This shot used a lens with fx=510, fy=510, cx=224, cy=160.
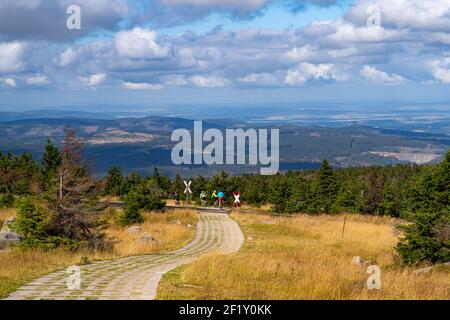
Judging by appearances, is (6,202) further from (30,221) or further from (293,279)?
(293,279)

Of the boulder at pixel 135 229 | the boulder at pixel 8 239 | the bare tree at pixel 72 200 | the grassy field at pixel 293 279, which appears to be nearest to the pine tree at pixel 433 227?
the grassy field at pixel 293 279

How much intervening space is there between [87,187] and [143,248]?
311 cm

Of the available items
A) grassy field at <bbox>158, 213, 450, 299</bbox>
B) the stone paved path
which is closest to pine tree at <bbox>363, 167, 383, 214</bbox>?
grassy field at <bbox>158, 213, 450, 299</bbox>

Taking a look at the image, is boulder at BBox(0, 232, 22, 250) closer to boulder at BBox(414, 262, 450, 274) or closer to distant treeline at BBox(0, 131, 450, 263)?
distant treeline at BBox(0, 131, 450, 263)

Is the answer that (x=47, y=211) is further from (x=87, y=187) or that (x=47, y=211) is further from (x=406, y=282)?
(x=406, y=282)

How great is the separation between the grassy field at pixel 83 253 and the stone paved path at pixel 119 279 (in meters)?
0.46

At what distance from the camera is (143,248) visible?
17781 millimetres

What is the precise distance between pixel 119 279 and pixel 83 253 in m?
4.83

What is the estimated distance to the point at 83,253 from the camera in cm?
1560

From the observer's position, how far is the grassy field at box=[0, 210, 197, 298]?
1157 cm

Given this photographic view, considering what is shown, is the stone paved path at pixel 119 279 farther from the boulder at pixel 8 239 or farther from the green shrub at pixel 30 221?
the boulder at pixel 8 239

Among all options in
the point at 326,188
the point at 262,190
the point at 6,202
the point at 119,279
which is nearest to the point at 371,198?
the point at 326,188
